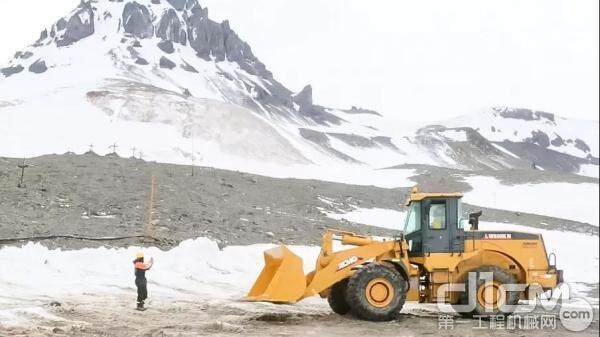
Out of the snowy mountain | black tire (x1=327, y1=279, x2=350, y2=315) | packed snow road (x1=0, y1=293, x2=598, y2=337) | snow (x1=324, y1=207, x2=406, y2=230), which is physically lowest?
packed snow road (x1=0, y1=293, x2=598, y2=337)

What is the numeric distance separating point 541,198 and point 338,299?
44542 millimetres

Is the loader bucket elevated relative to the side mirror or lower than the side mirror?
lower

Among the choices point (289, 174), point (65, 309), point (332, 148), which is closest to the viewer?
point (65, 309)

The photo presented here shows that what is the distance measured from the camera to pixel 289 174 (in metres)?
55.8

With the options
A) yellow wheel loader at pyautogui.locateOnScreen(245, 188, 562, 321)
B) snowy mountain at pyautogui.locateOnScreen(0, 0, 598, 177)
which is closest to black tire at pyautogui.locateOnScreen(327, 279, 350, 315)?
yellow wheel loader at pyautogui.locateOnScreen(245, 188, 562, 321)

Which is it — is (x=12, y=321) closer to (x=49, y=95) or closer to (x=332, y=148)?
(x=49, y=95)

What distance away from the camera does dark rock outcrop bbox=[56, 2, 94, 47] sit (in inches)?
4966

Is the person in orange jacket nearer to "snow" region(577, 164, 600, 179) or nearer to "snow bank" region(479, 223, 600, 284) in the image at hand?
"snow bank" region(479, 223, 600, 284)

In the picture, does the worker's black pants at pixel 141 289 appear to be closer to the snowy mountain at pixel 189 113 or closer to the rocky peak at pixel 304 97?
the snowy mountain at pixel 189 113

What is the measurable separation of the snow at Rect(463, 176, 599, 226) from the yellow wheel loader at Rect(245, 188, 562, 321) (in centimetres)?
3563

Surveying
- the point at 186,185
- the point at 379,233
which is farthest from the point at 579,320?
the point at 186,185

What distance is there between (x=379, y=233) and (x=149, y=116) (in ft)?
149

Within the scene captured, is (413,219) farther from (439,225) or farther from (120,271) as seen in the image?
(120,271)

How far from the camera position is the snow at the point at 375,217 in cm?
3406
